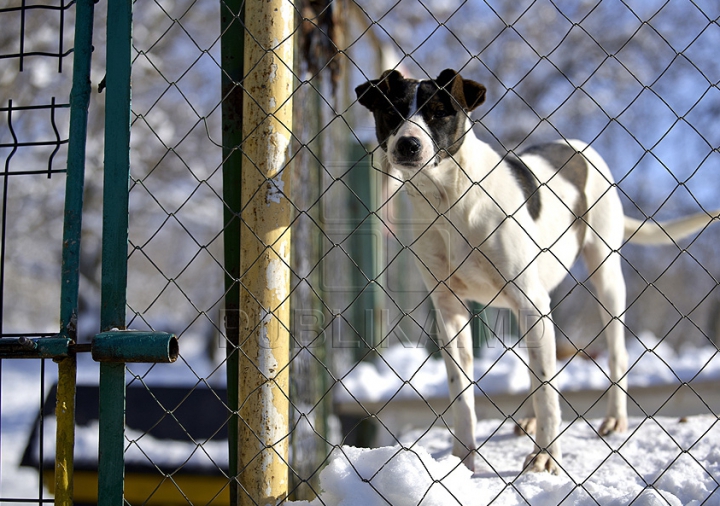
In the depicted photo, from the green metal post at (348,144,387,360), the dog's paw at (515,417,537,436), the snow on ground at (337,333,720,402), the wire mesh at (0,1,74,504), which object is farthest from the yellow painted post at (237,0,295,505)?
the green metal post at (348,144,387,360)

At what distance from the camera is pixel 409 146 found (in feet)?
8.07

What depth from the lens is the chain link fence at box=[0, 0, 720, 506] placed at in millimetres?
1938

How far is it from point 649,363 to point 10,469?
6.63 meters

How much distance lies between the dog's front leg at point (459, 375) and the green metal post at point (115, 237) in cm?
124

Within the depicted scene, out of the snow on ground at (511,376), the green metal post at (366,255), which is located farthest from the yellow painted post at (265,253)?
the green metal post at (366,255)

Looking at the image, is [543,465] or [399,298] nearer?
[543,465]

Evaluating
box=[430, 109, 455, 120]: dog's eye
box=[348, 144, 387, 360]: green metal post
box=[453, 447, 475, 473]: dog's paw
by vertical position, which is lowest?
box=[453, 447, 475, 473]: dog's paw

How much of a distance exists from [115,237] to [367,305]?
245 inches

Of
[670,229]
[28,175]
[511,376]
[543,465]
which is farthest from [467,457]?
[28,175]

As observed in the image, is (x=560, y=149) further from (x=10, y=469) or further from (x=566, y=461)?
(x=10, y=469)

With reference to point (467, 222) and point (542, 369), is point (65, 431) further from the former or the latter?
point (542, 369)

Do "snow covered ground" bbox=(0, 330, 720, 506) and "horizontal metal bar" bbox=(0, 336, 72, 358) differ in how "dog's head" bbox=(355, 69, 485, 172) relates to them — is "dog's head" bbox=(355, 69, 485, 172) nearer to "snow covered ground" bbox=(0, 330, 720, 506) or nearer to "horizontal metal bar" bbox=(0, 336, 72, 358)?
"snow covered ground" bbox=(0, 330, 720, 506)

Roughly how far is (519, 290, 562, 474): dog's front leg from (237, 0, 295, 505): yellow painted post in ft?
3.55

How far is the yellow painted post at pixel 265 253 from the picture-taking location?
1.86 m
